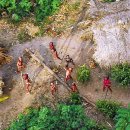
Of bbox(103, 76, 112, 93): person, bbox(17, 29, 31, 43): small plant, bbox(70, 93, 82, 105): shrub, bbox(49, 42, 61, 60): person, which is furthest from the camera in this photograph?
bbox(17, 29, 31, 43): small plant

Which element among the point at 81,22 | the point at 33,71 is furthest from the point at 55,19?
the point at 33,71

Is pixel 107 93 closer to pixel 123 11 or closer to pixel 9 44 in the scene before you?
pixel 123 11

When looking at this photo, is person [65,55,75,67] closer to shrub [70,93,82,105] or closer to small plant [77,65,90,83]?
small plant [77,65,90,83]

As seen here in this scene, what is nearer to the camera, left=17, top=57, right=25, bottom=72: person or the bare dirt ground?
the bare dirt ground

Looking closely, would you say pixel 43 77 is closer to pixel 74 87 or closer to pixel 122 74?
pixel 74 87

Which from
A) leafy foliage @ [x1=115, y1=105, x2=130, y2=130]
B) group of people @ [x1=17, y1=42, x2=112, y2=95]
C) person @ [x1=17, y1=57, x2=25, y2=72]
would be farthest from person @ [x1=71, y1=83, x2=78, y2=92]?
leafy foliage @ [x1=115, y1=105, x2=130, y2=130]

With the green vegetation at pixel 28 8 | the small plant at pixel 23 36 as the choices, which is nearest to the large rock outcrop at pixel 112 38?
the green vegetation at pixel 28 8

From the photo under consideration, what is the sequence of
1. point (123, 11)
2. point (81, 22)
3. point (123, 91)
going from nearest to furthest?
1. point (123, 91)
2. point (123, 11)
3. point (81, 22)
